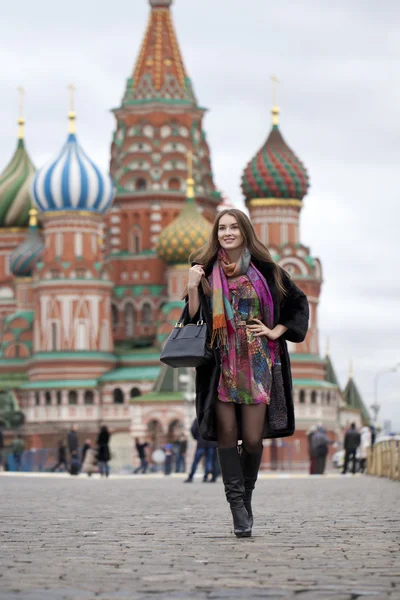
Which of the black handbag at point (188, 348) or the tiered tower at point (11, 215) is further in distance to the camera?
the tiered tower at point (11, 215)

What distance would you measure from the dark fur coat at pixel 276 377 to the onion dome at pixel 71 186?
73.0 meters

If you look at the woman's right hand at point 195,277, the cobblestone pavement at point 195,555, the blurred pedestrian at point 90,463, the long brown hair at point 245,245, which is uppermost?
the long brown hair at point 245,245

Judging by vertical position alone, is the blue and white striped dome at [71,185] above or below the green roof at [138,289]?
above

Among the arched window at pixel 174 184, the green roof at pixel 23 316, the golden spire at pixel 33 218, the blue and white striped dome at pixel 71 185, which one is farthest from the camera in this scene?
the golden spire at pixel 33 218

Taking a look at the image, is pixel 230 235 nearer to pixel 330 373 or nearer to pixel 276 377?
pixel 276 377

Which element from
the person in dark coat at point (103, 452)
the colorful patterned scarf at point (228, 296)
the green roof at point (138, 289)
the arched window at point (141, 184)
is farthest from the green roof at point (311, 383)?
the colorful patterned scarf at point (228, 296)

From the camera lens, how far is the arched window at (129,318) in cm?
8825

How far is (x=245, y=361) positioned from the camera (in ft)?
33.0

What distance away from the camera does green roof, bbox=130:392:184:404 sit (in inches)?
3093

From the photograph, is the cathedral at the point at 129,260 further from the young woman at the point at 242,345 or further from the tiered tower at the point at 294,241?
the young woman at the point at 242,345

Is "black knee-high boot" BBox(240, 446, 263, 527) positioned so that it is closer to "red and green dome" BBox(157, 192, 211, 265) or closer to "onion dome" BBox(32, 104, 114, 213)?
"onion dome" BBox(32, 104, 114, 213)

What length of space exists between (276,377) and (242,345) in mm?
295

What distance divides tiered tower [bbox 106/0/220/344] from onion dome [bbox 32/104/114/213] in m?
5.38

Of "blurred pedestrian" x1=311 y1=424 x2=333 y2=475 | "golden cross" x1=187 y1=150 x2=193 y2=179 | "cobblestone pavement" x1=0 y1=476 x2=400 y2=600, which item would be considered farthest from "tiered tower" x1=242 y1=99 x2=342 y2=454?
"cobblestone pavement" x1=0 y1=476 x2=400 y2=600
